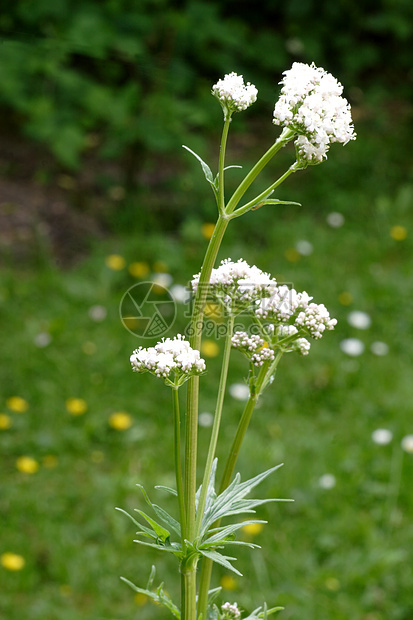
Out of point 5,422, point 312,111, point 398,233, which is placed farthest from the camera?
point 398,233

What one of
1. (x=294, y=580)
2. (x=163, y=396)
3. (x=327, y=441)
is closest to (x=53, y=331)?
(x=163, y=396)

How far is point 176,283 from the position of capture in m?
3.39

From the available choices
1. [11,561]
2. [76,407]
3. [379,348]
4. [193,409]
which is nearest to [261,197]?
[193,409]

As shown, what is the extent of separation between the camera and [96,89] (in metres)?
3.69

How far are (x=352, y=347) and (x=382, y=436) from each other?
0.55 meters

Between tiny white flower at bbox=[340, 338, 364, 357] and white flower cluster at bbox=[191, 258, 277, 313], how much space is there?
2.22 m

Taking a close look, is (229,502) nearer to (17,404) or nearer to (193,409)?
(193,409)

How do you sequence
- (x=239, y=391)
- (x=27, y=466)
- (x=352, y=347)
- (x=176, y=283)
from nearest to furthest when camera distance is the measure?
1. (x=27, y=466)
2. (x=239, y=391)
3. (x=352, y=347)
4. (x=176, y=283)

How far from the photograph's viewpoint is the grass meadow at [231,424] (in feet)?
7.19

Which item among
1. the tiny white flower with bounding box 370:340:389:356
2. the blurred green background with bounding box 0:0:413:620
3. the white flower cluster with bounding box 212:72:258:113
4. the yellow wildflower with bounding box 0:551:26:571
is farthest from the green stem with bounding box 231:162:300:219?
the tiny white flower with bounding box 370:340:389:356

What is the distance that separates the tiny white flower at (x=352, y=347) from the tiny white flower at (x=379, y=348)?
0.16ft

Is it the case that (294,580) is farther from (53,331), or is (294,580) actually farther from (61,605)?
(53,331)

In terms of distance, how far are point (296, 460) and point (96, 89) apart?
2.20 m

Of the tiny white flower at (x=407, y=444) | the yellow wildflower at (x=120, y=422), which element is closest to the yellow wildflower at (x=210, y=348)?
the yellow wildflower at (x=120, y=422)
